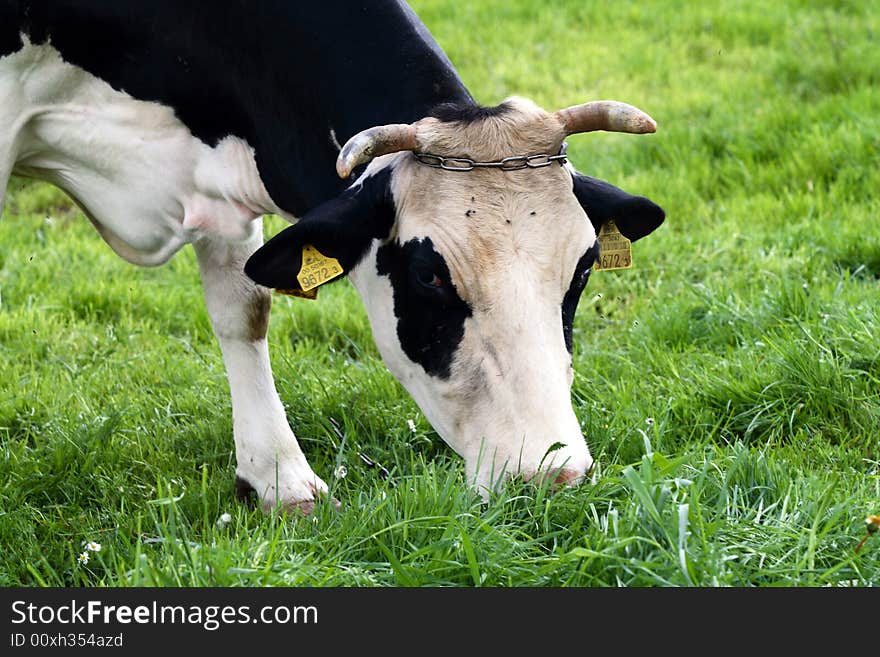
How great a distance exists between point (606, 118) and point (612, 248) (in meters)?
0.46

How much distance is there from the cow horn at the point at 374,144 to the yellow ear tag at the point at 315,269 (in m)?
0.32

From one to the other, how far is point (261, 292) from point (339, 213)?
129 cm

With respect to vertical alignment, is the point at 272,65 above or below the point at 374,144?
above

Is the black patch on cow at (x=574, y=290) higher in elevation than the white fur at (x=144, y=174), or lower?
lower

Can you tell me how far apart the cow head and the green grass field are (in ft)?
0.61

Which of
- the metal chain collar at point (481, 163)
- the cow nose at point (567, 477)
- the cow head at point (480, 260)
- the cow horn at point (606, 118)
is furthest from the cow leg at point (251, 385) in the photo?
the cow horn at point (606, 118)

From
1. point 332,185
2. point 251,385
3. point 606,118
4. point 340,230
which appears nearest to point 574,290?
point 606,118

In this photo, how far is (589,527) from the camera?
3.47 metres

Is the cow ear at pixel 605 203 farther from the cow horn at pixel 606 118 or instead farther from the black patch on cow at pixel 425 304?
the black patch on cow at pixel 425 304

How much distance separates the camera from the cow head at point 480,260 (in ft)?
11.5

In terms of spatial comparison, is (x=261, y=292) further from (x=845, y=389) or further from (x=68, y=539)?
(x=845, y=389)

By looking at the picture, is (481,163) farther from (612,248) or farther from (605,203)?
(612,248)

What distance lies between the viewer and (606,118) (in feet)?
12.3
